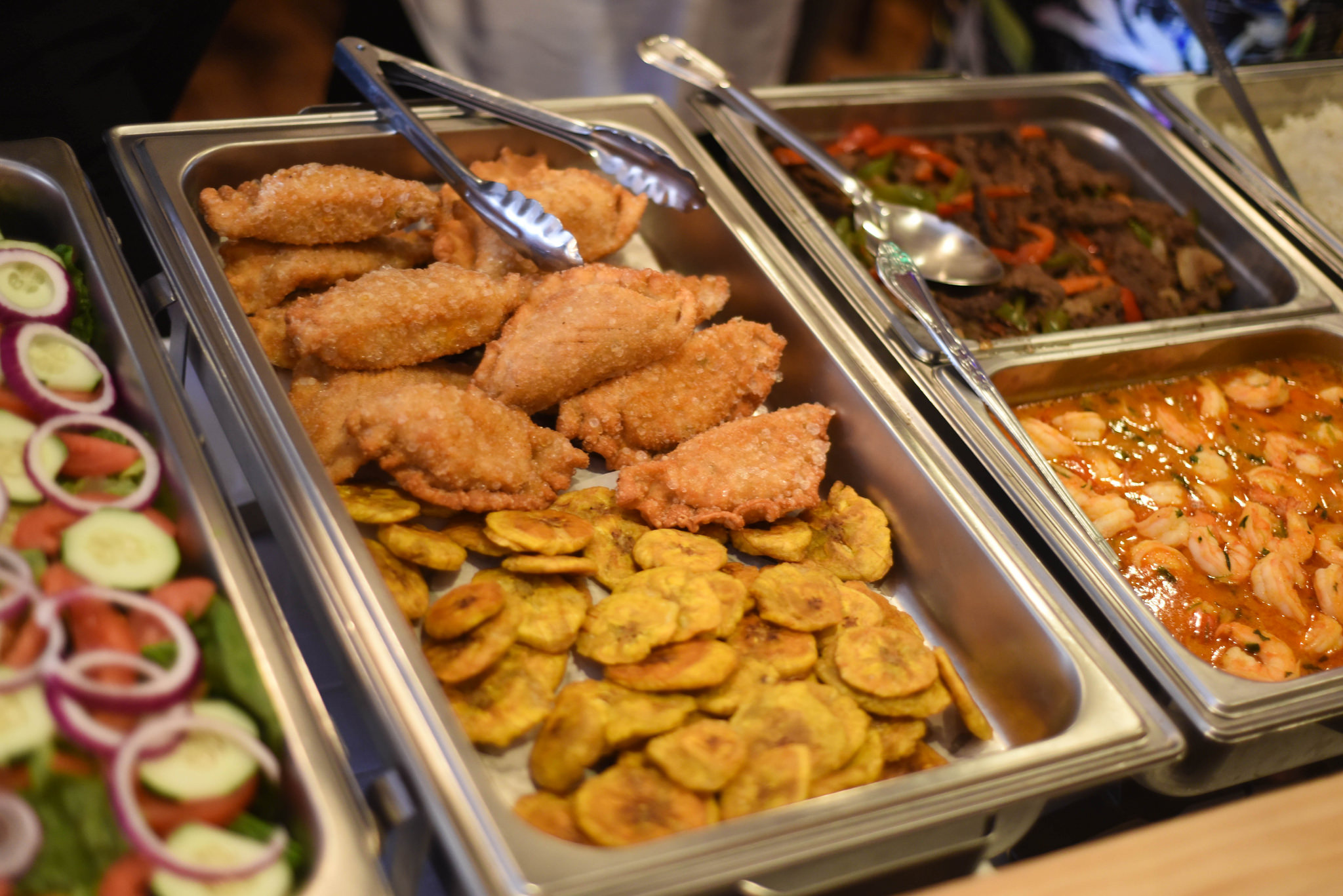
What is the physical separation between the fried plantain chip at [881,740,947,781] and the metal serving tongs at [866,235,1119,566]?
53cm

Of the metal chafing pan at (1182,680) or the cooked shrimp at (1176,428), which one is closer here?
the metal chafing pan at (1182,680)

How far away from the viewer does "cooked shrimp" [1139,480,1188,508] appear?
2.23m

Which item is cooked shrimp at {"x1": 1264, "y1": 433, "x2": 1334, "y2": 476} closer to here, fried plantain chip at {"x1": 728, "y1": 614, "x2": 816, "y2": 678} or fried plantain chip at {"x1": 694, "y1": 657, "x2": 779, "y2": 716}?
fried plantain chip at {"x1": 728, "y1": 614, "x2": 816, "y2": 678}

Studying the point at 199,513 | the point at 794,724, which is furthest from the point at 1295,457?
the point at 199,513

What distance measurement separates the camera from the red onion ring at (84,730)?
1179 mm

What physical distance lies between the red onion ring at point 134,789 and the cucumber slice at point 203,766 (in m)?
0.01

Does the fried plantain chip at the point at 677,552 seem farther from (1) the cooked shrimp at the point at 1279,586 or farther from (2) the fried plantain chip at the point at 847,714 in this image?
(1) the cooked shrimp at the point at 1279,586

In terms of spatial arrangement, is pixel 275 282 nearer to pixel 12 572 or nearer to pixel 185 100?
pixel 12 572

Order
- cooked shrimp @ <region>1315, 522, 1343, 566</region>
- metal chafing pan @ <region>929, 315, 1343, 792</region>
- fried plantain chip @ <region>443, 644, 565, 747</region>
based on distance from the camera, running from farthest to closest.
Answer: cooked shrimp @ <region>1315, 522, 1343, 566</region>
metal chafing pan @ <region>929, 315, 1343, 792</region>
fried plantain chip @ <region>443, 644, 565, 747</region>

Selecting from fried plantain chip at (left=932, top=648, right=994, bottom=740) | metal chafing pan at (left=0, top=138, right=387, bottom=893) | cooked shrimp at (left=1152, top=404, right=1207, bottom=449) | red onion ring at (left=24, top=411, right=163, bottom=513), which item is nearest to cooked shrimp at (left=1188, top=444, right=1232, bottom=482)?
cooked shrimp at (left=1152, top=404, right=1207, bottom=449)

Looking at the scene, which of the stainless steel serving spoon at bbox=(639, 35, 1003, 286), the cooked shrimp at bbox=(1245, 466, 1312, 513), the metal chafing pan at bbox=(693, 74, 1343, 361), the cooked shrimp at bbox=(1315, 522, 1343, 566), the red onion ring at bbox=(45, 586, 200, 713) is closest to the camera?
the red onion ring at bbox=(45, 586, 200, 713)

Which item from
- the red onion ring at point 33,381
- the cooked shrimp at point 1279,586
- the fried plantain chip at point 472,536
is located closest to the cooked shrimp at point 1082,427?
the cooked shrimp at point 1279,586

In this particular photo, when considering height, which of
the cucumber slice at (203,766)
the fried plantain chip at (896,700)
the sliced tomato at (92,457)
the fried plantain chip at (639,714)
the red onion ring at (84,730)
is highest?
the sliced tomato at (92,457)

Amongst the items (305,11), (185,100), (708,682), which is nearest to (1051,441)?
(708,682)
